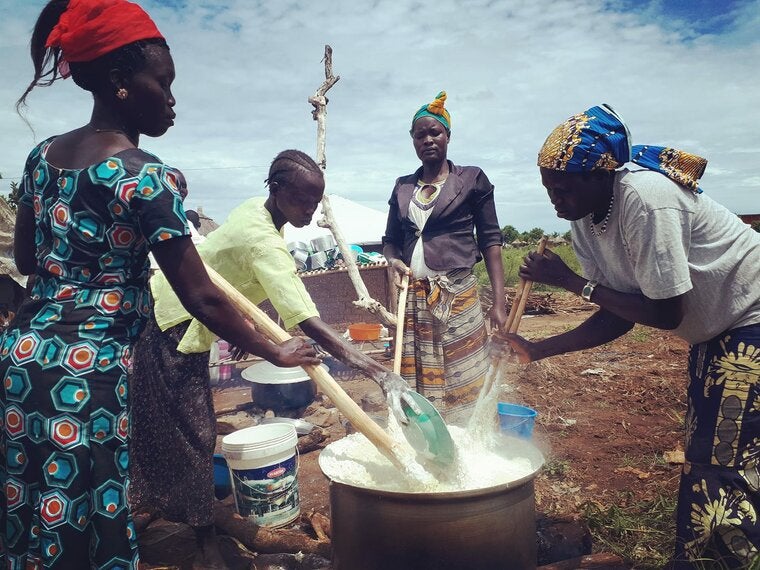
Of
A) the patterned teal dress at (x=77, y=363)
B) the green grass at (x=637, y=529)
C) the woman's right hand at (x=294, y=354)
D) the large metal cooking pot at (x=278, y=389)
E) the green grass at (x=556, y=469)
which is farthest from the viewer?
the large metal cooking pot at (x=278, y=389)

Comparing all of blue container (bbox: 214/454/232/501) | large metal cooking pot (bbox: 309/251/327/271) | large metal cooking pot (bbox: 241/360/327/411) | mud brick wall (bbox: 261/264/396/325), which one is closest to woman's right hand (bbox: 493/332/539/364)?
blue container (bbox: 214/454/232/501)

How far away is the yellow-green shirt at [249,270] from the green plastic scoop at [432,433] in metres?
0.61

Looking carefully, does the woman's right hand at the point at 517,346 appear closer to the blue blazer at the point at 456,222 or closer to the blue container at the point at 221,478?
the blue blazer at the point at 456,222

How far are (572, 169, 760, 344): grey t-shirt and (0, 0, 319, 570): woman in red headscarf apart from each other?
1439 mm

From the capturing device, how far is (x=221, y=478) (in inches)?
139

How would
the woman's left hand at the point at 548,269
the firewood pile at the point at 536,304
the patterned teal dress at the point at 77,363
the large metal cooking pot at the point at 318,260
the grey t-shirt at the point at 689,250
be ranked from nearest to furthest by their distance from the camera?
the patterned teal dress at the point at 77,363, the grey t-shirt at the point at 689,250, the woman's left hand at the point at 548,269, the firewood pile at the point at 536,304, the large metal cooking pot at the point at 318,260

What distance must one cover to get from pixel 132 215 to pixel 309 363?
912 mm

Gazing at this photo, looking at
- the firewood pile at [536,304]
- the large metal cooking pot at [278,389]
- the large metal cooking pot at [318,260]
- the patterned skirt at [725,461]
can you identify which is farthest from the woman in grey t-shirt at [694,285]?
the large metal cooking pot at [318,260]

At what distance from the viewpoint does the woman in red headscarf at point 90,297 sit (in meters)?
1.45

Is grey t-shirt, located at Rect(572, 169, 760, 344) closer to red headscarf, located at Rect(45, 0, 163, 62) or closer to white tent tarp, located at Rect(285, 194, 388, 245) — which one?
red headscarf, located at Rect(45, 0, 163, 62)

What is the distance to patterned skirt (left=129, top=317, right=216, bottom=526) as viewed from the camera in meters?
2.52

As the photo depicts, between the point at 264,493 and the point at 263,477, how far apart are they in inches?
3.7

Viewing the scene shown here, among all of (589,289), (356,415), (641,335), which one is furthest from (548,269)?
(641,335)

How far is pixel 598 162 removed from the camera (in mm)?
1836
